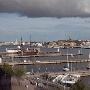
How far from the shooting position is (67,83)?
53.6m

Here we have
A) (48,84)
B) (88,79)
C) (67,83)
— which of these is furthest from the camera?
(88,79)

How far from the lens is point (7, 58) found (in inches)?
4619

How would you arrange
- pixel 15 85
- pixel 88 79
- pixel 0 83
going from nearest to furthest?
pixel 0 83
pixel 15 85
pixel 88 79

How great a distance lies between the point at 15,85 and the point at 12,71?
18.9 ft

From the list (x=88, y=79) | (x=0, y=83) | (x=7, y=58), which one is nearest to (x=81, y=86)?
(x=0, y=83)

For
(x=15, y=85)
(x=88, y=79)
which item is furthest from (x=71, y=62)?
(x=15, y=85)

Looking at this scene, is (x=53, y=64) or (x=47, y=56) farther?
→ (x=47, y=56)

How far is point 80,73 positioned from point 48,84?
16.8m

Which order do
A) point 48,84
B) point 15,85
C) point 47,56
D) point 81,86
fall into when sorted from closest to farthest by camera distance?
point 81,86 → point 15,85 → point 48,84 → point 47,56

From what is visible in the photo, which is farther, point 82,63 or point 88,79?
point 82,63

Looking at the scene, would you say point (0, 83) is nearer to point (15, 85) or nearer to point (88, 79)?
point (15, 85)

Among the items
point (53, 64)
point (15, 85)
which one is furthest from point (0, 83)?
point (53, 64)

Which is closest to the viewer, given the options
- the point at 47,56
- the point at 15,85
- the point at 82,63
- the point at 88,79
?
the point at 15,85

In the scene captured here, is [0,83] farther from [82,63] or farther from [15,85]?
[82,63]
